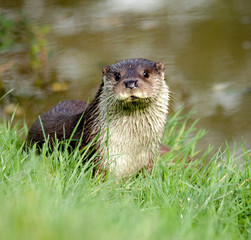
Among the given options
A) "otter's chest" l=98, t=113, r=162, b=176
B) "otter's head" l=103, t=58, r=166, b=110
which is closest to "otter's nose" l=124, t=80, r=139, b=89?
"otter's head" l=103, t=58, r=166, b=110

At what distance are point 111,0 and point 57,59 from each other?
2.28 meters

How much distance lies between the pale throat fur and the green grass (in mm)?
147

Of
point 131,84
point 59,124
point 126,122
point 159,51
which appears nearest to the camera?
point 131,84

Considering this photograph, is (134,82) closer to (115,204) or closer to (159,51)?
(115,204)

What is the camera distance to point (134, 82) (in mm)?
3287

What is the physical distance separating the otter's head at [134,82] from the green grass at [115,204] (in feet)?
1.45

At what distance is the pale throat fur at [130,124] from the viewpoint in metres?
3.49

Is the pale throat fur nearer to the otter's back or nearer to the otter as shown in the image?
the otter

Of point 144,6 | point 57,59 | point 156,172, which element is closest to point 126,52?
point 57,59

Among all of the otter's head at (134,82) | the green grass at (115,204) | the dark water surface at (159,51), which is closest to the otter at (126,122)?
the otter's head at (134,82)

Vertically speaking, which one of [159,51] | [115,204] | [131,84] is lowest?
[159,51]

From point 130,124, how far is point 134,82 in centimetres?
37

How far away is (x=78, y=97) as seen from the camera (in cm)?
579

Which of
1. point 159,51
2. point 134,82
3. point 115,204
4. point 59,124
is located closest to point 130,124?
point 134,82
